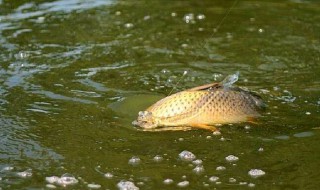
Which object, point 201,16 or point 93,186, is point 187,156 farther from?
point 201,16

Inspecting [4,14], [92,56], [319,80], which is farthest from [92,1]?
[319,80]

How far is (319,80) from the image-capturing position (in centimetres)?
665

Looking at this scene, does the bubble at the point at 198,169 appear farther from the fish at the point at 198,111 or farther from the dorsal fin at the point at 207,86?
the dorsal fin at the point at 207,86

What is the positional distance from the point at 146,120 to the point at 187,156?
2.20 feet

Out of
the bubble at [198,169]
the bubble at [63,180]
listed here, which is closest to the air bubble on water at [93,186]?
the bubble at [63,180]

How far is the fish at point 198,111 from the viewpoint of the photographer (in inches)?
209

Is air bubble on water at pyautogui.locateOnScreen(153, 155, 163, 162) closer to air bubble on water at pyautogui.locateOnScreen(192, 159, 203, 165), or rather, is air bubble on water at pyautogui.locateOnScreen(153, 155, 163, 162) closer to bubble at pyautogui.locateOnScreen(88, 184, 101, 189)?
air bubble on water at pyautogui.locateOnScreen(192, 159, 203, 165)

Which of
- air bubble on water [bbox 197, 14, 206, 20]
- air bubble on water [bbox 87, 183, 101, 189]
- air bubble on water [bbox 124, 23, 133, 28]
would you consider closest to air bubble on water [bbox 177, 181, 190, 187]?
air bubble on water [bbox 87, 183, 101, 189]

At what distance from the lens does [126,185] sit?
430cm

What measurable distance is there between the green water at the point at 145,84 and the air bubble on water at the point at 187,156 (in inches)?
2.1

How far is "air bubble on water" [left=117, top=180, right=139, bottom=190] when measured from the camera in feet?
14.0

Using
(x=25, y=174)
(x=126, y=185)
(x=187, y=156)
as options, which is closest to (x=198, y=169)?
(x=187, y=156)

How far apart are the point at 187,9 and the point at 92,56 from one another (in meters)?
2.36

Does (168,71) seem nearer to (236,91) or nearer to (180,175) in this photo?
(236,91)
